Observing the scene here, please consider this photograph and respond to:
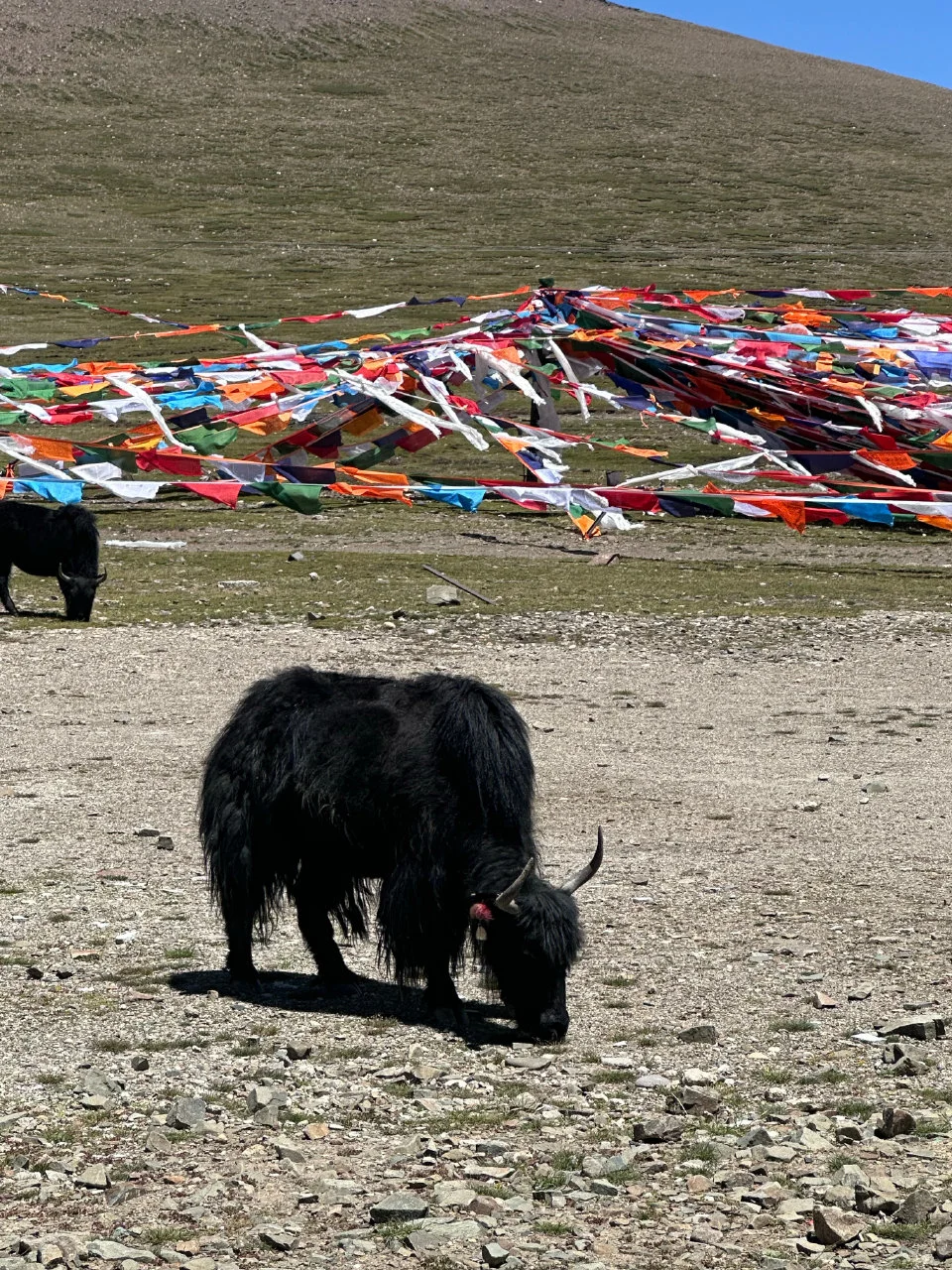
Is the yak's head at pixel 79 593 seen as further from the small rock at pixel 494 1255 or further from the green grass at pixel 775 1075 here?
the small rock at pixel 494 1255

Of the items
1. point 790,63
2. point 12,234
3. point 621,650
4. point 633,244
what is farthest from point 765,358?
point 790,63

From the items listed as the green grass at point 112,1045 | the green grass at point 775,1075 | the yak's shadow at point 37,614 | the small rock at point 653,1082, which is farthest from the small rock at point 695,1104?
the yak's shadow at point 37,614

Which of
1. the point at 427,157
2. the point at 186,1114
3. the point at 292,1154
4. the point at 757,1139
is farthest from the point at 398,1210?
the point at 427,157

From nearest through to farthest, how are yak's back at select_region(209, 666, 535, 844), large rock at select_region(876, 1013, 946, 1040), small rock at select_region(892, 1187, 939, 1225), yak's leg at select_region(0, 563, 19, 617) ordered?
small rock at select_region(892, 1187, 939, 1225), large rock at select_region(876, 1013, 946, 1040), yak's back at select_region(209, 666, 535, 844), yak's leg at select_region(0, 563, 19, 617)

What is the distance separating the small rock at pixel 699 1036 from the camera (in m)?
6.21

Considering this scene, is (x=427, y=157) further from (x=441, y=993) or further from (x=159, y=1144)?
(x=159, y=1144)

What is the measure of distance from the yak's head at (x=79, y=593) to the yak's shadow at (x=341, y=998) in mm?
9308

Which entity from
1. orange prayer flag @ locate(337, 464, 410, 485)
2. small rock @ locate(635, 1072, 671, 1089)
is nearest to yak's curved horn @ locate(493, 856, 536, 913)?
small rock @ locate(635, 1072, 671, 1089)

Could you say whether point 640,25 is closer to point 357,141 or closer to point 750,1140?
point 357,141

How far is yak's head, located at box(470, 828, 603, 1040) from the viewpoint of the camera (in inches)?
245

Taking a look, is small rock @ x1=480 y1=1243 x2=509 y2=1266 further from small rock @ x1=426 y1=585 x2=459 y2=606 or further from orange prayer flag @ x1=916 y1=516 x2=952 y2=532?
orange prayer flag @ x1=916 y1=516 x2=952 y2=532

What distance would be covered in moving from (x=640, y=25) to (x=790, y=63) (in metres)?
10.8

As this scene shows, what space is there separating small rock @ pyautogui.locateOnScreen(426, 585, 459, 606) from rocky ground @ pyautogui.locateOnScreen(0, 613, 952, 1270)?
4.75 meters

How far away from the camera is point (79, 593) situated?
15.9 meters
